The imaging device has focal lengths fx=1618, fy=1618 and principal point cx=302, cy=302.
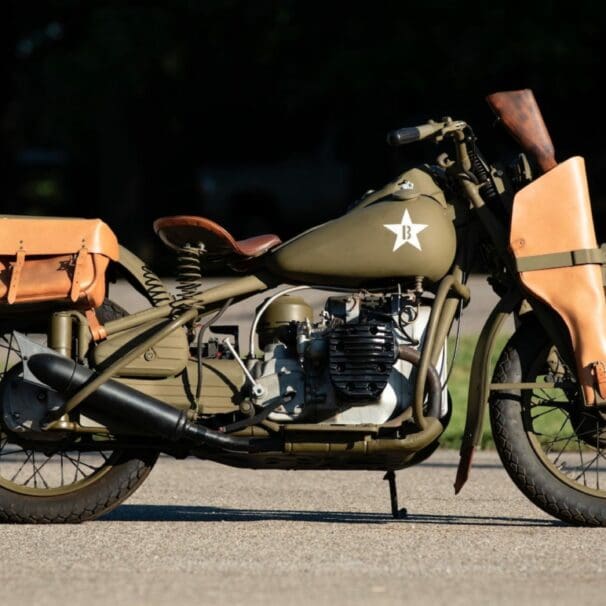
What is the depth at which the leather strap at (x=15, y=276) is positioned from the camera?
6.60 m

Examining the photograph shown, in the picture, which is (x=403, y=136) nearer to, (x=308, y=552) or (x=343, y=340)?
(x=343, y=340)

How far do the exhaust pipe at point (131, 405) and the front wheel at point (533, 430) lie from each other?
1075 mm

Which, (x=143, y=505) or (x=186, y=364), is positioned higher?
(x=186, y=364)

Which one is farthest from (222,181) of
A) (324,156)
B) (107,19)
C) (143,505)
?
(143,505)

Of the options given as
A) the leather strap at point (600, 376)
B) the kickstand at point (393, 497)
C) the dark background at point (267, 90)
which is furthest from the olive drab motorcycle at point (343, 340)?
the dark background at point (267, 90)

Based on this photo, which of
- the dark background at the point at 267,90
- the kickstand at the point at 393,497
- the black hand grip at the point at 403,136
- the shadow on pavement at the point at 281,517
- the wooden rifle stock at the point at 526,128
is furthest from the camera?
the dark background at the point at 267,90

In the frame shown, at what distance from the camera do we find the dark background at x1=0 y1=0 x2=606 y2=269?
2191 centimetres

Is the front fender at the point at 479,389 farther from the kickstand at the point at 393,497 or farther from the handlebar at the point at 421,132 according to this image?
the handlebar at the point at 421,132

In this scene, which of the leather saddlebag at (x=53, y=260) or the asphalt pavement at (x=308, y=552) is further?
the leather saddlebag at (x=53, y=260)

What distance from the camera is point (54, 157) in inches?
1438

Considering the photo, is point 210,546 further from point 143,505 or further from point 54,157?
point 54,157

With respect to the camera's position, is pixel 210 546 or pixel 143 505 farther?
pixel 143 505

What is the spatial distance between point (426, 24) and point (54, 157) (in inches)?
640

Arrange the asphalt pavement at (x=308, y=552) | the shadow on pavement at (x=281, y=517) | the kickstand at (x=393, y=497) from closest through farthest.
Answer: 1. the asphalt pavement at (x=308, y=552)
2. the kickstand at (x=393, y=497)
3. the shadow on pavement at (x=281, y=517)
